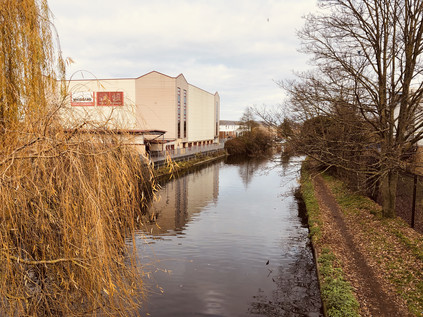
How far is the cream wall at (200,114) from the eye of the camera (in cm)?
5849

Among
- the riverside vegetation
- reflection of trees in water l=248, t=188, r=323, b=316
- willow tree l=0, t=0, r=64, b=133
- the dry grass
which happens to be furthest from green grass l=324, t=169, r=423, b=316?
willow tree l=0, t=0, r=64, b=133

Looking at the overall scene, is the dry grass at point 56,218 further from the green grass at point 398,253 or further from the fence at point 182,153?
the fence at point 182,153

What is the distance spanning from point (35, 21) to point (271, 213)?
16699 millimetres

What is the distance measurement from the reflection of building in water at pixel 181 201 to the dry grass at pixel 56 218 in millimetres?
7988

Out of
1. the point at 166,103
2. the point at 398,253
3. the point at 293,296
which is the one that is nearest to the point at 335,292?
the point at 293,296

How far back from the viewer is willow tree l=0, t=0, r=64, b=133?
21.7ft

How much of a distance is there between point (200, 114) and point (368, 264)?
2242 inches

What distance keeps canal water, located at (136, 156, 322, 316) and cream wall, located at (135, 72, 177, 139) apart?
89.5ft

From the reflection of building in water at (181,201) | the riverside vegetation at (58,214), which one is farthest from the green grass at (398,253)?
the reflection of building in water at (181,201)

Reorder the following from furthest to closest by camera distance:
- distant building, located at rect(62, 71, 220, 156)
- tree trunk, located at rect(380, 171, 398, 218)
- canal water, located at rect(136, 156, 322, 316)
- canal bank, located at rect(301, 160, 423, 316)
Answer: distant building, located at rect(62, 71, 220, 156), tree trunk, located at rect(380, 171, 398, 218), canal water, located at rect(136, 156, 322, 316), canal bank, located at rect(301, 160, 423, 316)

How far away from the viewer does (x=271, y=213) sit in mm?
20453

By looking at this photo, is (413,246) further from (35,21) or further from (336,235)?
(35,21)

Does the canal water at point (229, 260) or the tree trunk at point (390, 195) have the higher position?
the tree trunk at point (390, 195)

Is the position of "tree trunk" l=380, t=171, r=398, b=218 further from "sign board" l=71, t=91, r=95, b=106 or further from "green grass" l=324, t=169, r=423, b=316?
"sign board" l=71, t=91, r=95, b=106
